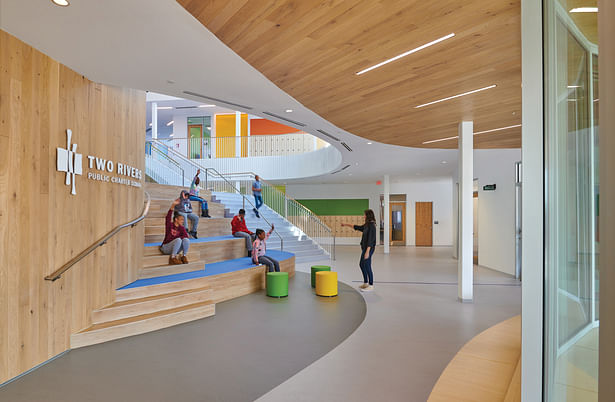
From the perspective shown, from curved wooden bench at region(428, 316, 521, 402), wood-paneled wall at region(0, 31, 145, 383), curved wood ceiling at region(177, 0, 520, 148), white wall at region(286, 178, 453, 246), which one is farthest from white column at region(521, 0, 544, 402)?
white wall at region(286, 178, 453, 246)

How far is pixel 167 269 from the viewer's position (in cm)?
661

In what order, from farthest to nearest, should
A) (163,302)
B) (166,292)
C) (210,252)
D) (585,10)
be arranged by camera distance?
(210,252) → (166,292) → (163,302) → (585,10)

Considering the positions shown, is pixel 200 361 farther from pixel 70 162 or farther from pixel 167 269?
pixel 167 269

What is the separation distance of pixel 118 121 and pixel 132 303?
267cm

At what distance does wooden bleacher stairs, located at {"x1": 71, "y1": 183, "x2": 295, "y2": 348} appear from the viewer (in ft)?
15.6

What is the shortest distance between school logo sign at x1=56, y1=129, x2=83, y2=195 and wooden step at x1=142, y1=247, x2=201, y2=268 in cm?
252

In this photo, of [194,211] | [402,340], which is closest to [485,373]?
[402,340]

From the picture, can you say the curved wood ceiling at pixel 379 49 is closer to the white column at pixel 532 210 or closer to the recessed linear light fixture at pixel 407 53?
the recessed linear light fixture at pixel 407 53

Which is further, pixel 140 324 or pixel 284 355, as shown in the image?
pixel 140 324

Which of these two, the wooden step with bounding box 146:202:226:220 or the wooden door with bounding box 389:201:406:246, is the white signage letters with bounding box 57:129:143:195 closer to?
the wooden step with bounding box 146:202:226:220

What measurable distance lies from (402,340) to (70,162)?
4.54 m

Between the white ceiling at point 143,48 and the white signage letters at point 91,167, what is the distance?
995 millimetres

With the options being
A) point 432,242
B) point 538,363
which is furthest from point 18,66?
point 432,242

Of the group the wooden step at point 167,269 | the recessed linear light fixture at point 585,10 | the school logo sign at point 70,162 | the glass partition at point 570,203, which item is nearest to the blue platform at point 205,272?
the wooden step at point 167,269
